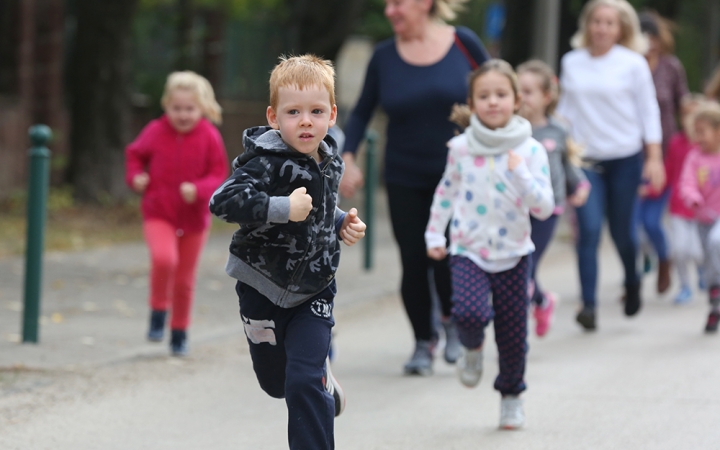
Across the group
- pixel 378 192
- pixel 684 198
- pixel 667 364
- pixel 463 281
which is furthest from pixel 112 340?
pixel 378 192

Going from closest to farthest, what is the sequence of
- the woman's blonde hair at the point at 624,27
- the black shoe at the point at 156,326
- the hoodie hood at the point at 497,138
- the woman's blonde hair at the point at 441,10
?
the hoodie hood at the point at 497,138 → the woman's blonde hair at the point at 441,10 → the black shoe at the point at 156,326 → the woman's blonde hair at the point at 624,27

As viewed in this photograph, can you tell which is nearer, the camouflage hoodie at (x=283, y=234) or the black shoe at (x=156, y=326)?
the camouflage hoodie at (x=283, y=234)

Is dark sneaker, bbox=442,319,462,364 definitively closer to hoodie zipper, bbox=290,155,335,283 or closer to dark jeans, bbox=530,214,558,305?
dark jeans, bbox=530,214,558,305

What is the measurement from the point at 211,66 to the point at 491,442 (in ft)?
60.4

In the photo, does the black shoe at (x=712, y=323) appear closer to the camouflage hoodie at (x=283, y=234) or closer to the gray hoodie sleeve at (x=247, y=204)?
the camouflage hoodie at (x=283, y=234)

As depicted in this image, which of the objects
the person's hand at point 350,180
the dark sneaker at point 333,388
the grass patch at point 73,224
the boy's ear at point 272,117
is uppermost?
the boy's ear at point 272,117

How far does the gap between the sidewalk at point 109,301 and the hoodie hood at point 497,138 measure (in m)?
2.59

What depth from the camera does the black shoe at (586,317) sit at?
8.02 m

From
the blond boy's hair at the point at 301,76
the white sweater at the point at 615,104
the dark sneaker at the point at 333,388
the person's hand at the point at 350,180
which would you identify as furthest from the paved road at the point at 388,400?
the blond boy's hair at the point at 301,76

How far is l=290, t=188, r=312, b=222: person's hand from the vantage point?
382 centimetres

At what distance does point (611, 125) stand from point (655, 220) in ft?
7.56

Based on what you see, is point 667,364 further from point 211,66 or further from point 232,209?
point 211,66

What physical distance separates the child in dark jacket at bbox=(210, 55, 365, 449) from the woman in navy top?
7.55 ft

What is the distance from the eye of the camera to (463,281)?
5.34 metres
